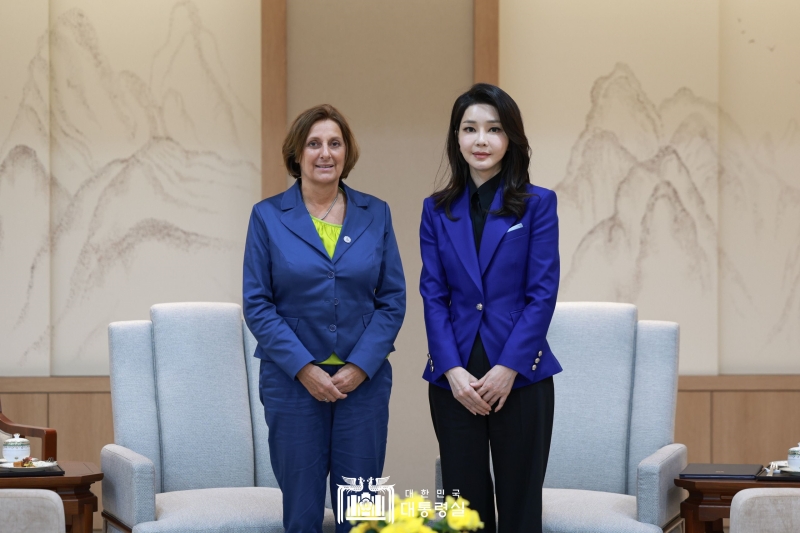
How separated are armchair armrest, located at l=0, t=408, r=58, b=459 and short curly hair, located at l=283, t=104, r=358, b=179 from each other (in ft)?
4.20

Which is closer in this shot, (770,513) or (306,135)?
(770,513)

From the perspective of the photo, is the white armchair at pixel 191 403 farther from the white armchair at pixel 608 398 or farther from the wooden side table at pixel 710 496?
the wooden side table at pixel 710 496

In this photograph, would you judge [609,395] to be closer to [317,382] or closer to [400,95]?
[317,382]

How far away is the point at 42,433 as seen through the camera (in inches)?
126

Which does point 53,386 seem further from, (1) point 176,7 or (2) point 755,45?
(2) point 755,45

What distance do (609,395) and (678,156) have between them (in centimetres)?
153

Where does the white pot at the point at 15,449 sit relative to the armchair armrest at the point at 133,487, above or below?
above

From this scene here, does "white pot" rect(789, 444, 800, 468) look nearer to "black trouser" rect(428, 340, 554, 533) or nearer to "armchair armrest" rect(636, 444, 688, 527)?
"armchair armrest" rect(636, 444, 688, 527)

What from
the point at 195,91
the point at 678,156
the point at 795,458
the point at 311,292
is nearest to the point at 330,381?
the point at 311,292

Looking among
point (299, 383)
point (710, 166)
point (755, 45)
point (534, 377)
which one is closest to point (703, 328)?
point (710, 166)

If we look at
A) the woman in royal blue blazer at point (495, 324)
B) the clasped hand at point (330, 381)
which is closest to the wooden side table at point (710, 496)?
the woman in royal blue blazer at point (495, 324)

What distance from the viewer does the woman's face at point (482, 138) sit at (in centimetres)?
258

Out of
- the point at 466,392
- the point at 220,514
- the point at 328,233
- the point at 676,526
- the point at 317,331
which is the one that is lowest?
the point at 676,526

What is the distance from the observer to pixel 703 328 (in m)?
4.38
